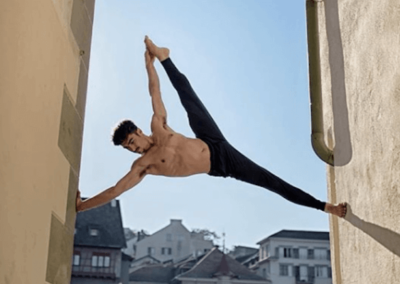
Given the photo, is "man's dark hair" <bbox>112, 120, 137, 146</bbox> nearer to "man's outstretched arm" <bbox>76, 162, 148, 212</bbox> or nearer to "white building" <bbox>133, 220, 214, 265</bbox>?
"man's outstretched arm" <bbox>76, 162, 148, 212</bbox>

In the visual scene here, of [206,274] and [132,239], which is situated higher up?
[132,239]

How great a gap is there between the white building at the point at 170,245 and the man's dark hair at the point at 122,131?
158ft

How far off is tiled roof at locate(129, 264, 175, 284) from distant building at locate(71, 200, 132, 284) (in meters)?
4.57

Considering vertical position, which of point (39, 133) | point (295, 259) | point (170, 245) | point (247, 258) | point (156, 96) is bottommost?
point (39, 133)

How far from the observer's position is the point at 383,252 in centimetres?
360

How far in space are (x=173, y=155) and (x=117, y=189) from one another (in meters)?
0.46

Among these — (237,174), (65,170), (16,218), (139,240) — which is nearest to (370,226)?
(237,174)

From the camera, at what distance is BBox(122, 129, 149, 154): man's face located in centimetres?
404

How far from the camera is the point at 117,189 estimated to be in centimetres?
404

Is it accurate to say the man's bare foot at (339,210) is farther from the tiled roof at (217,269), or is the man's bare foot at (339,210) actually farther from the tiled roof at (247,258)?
the tiled roof at (247,258)

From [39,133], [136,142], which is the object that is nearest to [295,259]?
[136,142]

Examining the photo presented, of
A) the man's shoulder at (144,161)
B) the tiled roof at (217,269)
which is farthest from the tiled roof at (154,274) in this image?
the man's shoulder at (144,161)

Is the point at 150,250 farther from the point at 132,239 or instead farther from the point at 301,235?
the point at 301,235

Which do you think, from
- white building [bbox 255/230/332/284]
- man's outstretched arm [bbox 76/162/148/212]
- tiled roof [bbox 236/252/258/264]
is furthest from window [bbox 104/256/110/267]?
man's outstretched arm [bbox 76/162/148/212]
